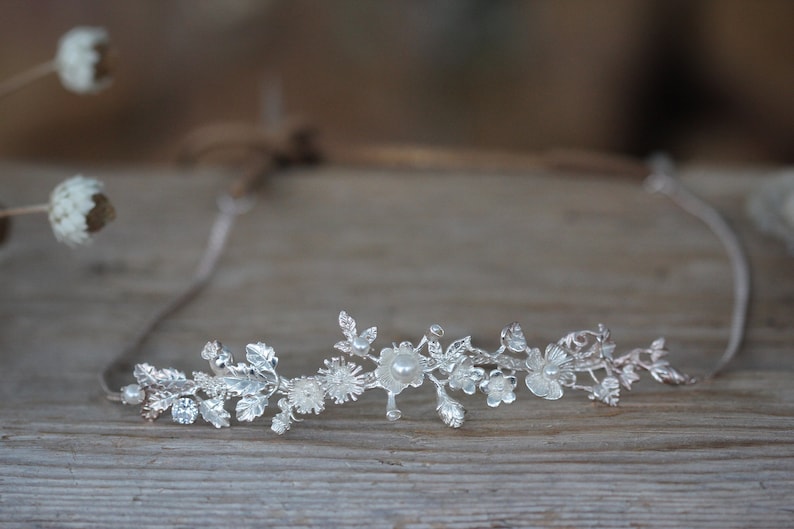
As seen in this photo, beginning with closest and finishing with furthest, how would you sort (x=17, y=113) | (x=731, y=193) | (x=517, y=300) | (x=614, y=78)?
(x=517, y=300) → (x=731, y=193) → (x=17, y=113) → (x=614, y=78)

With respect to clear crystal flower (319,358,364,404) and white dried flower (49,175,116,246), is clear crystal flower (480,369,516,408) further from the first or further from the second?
white dried flower (49,175,116,246)

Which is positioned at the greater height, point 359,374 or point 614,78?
point 614,78

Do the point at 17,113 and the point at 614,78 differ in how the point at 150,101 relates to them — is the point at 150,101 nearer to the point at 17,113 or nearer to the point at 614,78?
the point at 17,113

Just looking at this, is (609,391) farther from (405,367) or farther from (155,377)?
(155,377)

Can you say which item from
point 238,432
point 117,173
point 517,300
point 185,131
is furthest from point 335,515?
point 185,131

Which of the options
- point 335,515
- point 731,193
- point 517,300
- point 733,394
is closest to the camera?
point 335,515

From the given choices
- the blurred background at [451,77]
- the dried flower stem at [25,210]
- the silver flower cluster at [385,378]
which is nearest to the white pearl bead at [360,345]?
the silver flower cluster at [385,378]

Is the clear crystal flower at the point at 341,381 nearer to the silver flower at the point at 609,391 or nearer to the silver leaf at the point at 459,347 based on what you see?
the silver leaf at the point at 459,347

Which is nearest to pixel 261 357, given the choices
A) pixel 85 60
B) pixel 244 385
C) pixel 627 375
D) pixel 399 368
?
pixel 244 385

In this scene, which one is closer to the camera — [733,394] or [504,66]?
[733,394]
